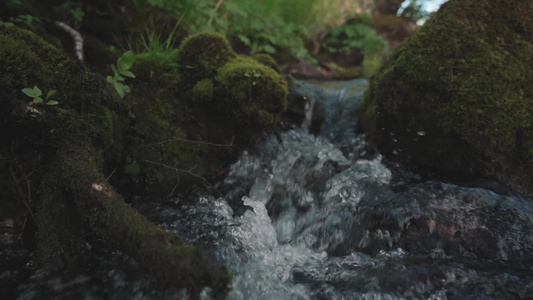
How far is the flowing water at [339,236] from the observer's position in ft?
5.53

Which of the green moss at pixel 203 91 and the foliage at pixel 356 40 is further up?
the foliage at pixel 356 40

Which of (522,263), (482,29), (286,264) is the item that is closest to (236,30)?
(482,29)

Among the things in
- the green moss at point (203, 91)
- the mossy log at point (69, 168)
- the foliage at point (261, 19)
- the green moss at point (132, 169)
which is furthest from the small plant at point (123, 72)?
the foliage at point (261, 19)

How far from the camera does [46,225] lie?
145 centimetres

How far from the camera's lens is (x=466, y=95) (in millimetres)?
2771

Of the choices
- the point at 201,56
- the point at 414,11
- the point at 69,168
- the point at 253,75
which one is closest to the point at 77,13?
the point at 201,56

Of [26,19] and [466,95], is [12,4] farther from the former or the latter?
[466,95]

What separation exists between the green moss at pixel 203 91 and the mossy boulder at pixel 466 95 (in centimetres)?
162

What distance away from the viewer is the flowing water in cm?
169

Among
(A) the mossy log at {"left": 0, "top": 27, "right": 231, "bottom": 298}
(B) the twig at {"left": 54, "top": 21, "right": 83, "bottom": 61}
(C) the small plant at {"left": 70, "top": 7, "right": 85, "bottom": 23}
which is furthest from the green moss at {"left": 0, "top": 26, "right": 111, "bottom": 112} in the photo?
(C) the small plant at {"left": 70, "top": 7, "right": 85, "bottom": 23}

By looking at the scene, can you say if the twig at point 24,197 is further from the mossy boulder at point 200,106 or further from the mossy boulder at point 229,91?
the mossy boulder at point 229,91

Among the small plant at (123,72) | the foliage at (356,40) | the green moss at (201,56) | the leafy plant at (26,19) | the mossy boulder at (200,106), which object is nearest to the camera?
the small plant at (123,72)

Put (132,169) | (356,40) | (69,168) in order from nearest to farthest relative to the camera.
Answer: (69,168), (132,169), (356,40)

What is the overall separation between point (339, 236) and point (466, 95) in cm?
166
